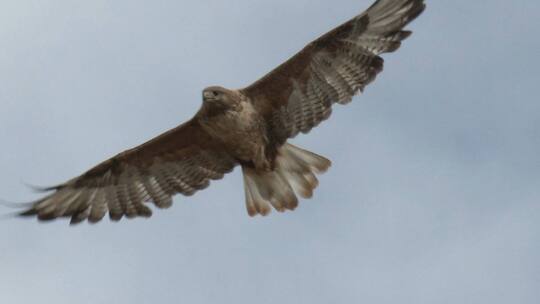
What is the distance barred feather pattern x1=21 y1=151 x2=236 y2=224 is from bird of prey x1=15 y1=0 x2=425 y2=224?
0.01m

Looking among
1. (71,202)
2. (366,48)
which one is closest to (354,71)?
(366,48)

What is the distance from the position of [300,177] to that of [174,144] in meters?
1.51

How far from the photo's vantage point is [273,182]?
1703 centimetres

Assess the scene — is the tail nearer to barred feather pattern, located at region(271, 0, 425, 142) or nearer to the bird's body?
the bird's body

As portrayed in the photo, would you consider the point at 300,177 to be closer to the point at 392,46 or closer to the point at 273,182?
the point at 273,182

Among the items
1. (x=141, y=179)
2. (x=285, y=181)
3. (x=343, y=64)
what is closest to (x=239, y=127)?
(x=285, y=181)

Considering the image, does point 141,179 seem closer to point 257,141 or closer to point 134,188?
point 134,188

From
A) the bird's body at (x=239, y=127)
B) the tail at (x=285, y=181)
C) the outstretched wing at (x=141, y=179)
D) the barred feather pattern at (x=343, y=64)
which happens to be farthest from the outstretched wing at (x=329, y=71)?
the outstretched wing at (x=141, y=179)

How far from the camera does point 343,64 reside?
16047 millimetres

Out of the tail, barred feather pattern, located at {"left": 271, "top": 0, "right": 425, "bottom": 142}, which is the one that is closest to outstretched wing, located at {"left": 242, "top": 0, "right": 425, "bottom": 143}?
barred feather pattern, located at {"left": 271, "top": 0, "right": 425, "bottom": 142}

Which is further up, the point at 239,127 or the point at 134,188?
the point at 239,127

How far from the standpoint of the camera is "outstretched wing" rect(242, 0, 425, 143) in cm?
1577

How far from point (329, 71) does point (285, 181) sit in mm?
1581

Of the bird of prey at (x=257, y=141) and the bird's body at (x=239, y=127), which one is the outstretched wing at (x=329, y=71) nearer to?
the bird of prey at (x=257, y=141)
